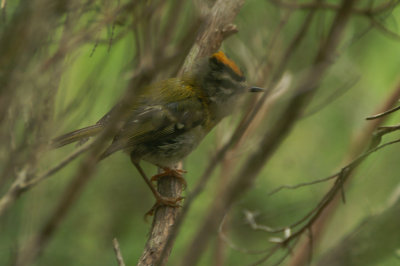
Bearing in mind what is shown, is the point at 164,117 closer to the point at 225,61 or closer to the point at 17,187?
the point at 225,61

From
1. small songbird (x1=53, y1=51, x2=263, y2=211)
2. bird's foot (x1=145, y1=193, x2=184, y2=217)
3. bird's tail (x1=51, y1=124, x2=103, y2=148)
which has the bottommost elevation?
bird's foot (x1=145, y1=193, x2=184, y2=217)

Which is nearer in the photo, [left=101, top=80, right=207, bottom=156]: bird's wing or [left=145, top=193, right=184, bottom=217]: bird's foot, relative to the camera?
[left=145, top=193, right=184, bottom=217]: bird's foot

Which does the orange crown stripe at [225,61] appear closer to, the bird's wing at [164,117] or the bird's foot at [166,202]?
the bird's wing at [164,117]

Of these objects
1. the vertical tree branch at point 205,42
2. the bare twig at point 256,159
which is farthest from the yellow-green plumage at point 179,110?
the bare twig at point 256,159

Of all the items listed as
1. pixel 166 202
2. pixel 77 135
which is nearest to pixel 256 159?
pixel 166 202

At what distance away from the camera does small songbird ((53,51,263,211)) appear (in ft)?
14.3

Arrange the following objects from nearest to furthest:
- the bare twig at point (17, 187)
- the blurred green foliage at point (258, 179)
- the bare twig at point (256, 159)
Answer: the bare twig at point (256, 159) → the bare twig at point (17, 187) → the blurred green foliage at point (258, 179)

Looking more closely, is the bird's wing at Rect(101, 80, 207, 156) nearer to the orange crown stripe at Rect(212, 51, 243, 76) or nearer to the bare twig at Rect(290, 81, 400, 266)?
the orange crown stripe at Rect(212, 51, 243, 76)

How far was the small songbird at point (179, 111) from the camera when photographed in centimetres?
436

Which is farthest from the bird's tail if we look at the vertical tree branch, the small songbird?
the vertical tree branch

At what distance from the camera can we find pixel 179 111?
14.8 feet

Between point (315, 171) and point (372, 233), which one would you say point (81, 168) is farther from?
point (315, 171)

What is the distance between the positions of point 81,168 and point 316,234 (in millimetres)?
3406

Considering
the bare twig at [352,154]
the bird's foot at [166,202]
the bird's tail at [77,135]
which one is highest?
the bird's tail at [77,135]
